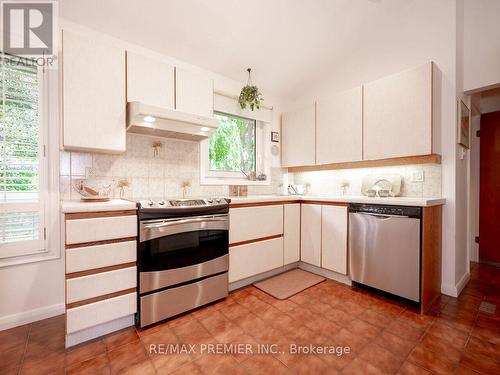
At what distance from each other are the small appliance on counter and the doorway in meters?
1.78

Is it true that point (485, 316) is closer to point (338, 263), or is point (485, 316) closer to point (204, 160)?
point (338, 263)

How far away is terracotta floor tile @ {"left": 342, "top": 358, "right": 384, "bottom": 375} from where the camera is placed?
1.30 m

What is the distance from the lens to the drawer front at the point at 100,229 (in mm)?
1441

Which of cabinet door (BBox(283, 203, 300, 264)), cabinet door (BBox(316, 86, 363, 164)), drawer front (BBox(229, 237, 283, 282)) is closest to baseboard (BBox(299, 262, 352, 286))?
cabinet door (BBox(283, 203, 300, 264))

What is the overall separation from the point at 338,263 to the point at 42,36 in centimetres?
328

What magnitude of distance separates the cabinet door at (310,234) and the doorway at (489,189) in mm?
2519

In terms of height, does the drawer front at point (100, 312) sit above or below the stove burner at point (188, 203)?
below

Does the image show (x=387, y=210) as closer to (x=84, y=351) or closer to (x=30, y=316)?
(x=84, y=351)

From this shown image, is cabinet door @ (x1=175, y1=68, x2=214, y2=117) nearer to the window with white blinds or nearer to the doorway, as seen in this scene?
the window with white blinds

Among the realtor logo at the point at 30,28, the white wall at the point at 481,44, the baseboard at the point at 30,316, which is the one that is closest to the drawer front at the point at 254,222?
the baseboard at the point at 30,316

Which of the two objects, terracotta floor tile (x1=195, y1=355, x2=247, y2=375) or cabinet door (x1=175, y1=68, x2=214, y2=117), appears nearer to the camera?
terracotta floor tile (x1=195, y1=355, x2=247, y2=375)

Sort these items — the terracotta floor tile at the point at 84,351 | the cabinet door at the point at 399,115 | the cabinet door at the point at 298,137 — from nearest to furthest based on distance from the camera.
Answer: the terracotta floor tile at the point at 84,351 → the cabinet door at the point at 399,115 → the cabinet door at the point at 298,137

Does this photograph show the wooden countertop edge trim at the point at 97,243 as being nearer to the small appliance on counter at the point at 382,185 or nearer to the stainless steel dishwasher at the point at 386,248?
the stainless steel dishwasher at the point at 386,248

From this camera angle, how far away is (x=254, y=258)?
7.82 feet
